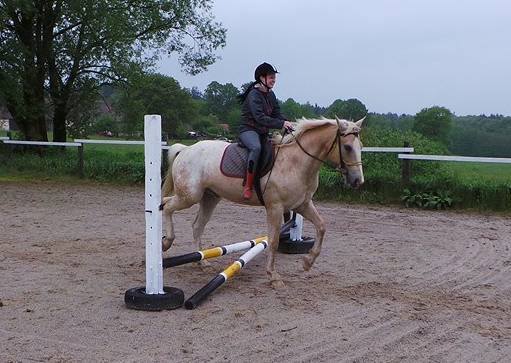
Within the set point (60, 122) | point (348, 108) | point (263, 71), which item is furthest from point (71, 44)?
point (263, 71)

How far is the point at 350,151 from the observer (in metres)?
6.27

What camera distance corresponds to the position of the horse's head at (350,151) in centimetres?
626

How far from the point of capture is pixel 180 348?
452 centimetres

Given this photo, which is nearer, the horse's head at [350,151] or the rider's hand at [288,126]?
the horse's head at [350,151]

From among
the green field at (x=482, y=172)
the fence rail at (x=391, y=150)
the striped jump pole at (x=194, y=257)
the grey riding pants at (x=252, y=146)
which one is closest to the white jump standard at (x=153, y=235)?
the striped jump pole at (x=194, y=257)

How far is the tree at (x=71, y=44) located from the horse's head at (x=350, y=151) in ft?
43.8

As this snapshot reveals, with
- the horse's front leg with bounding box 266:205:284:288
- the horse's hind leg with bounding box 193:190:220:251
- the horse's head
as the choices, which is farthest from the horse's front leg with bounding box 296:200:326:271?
the horse's hind leg with bounding box 193:190:220:251

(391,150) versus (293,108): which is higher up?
(293,108)

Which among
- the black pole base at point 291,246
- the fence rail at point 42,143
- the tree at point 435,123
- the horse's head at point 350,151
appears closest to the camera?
the horse's head at point 350,151

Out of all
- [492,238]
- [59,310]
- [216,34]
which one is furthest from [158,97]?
[59,310]

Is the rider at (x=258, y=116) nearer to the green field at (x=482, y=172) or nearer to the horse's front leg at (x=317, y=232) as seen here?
the horse's front leg at (x=317, y=232)

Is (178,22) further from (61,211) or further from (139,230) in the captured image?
(139,230)

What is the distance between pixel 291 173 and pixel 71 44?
1531 cm

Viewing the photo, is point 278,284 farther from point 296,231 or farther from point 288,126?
point 296,231
